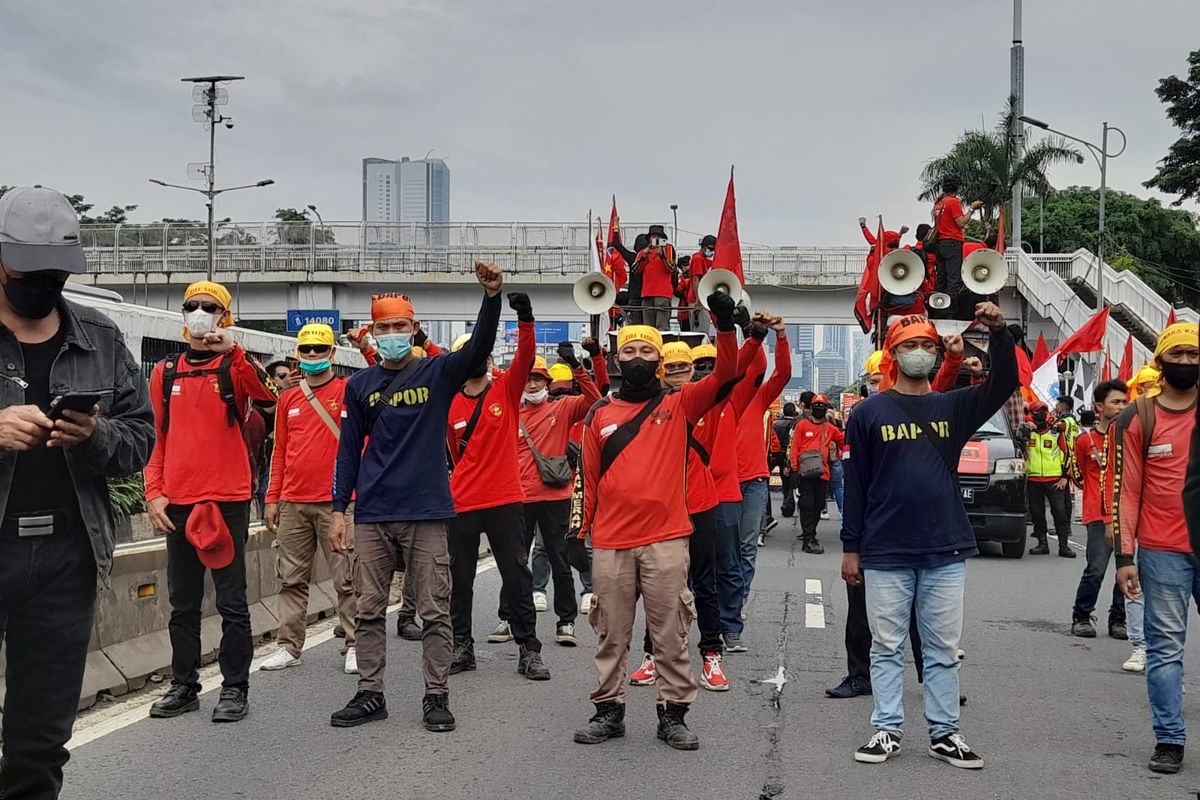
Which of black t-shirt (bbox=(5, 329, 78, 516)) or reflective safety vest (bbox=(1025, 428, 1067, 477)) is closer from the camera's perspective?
black t-shirt (bbox=(5, 329, 78, 516))

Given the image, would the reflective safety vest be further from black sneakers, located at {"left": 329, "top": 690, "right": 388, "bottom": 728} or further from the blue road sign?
the blue road sign

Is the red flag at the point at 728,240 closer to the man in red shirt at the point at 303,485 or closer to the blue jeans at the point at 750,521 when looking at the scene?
the blue jeans at the point at 750,521

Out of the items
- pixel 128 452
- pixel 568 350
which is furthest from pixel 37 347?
pixel 568 350

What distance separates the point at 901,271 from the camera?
1400 centimetres

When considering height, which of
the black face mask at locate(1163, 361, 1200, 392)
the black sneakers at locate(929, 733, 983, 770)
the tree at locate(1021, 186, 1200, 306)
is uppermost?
the tree at locate(1021, 186, 1200, 306)

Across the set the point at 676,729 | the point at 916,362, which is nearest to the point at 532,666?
the point at 676,729

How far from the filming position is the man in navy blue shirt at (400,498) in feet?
23.1

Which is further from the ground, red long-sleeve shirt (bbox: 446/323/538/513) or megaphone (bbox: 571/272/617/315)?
megaphone (bbox: 571/272/617/315)

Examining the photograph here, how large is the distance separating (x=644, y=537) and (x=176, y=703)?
2.66 m

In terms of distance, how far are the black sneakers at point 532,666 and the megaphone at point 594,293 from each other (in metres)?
4.70

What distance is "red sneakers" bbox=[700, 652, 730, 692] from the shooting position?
8070 mm

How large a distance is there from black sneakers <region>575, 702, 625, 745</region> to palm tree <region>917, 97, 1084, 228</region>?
1476 inches

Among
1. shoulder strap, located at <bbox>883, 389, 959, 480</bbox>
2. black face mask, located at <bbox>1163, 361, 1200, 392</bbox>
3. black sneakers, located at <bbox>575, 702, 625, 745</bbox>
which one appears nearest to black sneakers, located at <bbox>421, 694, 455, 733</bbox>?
black sneakers, located at <bbox>575, 702, 625, 745</bbox>

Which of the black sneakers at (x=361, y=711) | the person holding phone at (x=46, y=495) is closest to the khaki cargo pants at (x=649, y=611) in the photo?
the black sneakers at (x=361, y=711)
